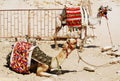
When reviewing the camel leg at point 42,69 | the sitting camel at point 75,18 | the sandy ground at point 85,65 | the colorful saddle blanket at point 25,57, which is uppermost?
the sitting camel at point 75,18

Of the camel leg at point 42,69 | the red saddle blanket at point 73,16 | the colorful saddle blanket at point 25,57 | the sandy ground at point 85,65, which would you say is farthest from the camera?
the red saddle blanket at point 73,16

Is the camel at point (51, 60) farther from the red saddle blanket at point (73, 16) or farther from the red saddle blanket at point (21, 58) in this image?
the red saddle blanket at point (73, 16)

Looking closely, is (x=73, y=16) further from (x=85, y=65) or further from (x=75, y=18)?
Result: (x=85, y=65)

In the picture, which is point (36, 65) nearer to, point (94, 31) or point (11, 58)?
point (11, 58)

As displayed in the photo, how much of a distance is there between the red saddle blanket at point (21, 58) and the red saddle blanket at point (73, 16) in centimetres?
392

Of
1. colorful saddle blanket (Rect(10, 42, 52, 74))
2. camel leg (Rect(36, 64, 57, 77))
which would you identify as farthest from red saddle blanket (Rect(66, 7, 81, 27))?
camel leg (Rect(36, 64, 57, 77))

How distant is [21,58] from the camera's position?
34.9 ft

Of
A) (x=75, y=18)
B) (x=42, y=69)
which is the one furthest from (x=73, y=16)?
(x=42, y=69)

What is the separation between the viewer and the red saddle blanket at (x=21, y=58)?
415 inches

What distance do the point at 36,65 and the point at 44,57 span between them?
30cm

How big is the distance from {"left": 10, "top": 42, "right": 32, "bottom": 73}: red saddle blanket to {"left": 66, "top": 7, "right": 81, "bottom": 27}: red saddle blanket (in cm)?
392

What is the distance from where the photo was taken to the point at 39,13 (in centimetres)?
1877

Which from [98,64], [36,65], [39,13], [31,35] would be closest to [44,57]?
[36,65]

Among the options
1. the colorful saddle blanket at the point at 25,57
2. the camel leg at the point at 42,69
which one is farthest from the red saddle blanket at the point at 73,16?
the camel leg at the point at 42,69
